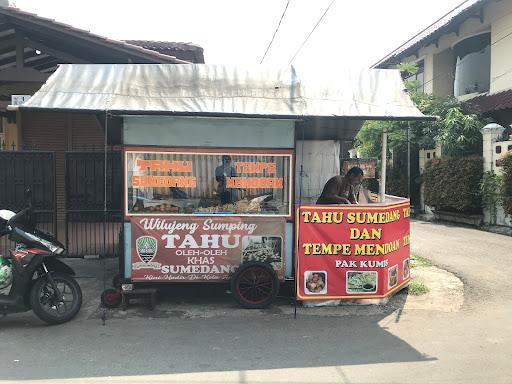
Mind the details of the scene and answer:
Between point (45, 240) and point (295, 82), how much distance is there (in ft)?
12.1

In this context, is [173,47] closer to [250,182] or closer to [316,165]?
[316,165]

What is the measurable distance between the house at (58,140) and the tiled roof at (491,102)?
1019 cm

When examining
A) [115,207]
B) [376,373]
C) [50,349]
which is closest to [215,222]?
[50,349]

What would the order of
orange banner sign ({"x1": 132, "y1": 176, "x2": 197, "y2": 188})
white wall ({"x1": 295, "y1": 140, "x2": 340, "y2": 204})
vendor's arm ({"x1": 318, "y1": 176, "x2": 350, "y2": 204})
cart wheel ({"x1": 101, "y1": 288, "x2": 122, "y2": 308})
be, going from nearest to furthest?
cart wheel ({"x1": 101, "y1": 288, "x2": 122, "y2": 308}), orange banner sign ({"x1": 132, "y1": 176, "x2": 197, "y2": 188}), vendor's arm ({"x1": 318, "y1": 176, "x2": 350, "y2": 204}), white wall ({"x1": 295, "y1": 140, "x2": 340, "y2": 204})

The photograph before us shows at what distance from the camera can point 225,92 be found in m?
6.00

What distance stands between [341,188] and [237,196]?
1582 millimetres

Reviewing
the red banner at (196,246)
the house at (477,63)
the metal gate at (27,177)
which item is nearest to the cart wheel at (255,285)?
the red banner at (196,246)

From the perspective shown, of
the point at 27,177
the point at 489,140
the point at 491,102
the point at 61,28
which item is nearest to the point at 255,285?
the point at 27,177

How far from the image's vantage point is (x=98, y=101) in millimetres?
5574

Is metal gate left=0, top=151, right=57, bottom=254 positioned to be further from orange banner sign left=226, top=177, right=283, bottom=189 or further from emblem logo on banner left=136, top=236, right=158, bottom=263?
orange banner sign left=226, top=177, right=283, bottom=189

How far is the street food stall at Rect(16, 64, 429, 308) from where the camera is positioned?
19.2ft

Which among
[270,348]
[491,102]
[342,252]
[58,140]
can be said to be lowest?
[270,348]

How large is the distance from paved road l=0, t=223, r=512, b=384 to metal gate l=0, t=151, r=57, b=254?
264 centimetres

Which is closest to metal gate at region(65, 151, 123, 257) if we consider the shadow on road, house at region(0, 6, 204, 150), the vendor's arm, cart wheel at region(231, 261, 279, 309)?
house at region(0, 6, 204, 150)
